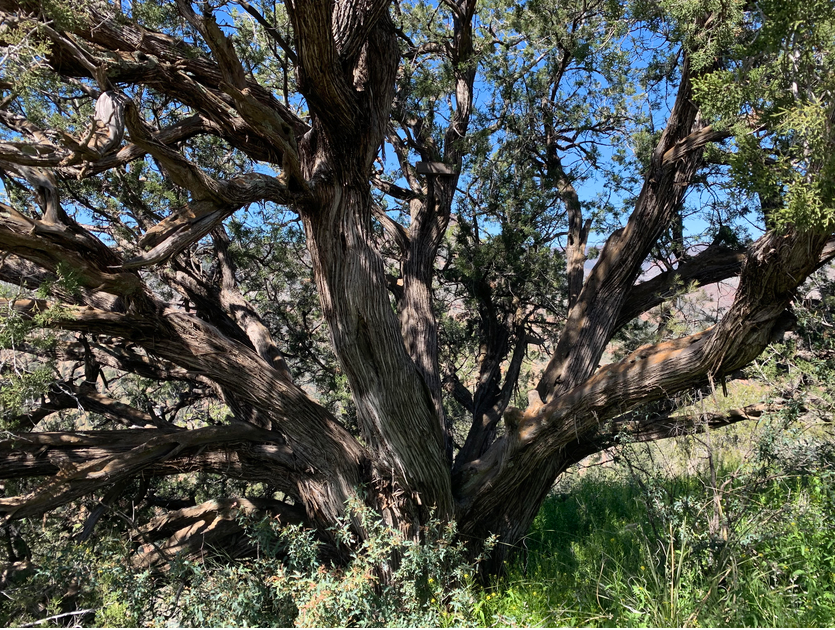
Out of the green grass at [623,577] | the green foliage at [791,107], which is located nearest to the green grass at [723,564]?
the green grass at [623,577]

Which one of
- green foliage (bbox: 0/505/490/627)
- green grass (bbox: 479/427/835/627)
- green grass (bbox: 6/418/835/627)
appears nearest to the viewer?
green grass (bbox: 479/427/835/627)

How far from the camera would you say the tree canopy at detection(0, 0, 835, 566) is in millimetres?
2998

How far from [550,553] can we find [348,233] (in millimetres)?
3377

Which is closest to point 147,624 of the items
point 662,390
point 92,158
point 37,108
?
point 92,158

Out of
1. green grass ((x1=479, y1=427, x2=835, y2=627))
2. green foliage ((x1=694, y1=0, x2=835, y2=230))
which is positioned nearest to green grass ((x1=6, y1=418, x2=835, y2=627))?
green grass ((x1=479, y1=427, x2=835, y2=627))

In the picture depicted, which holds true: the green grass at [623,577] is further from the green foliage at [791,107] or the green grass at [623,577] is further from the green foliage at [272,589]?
the green foliage at [791,107]

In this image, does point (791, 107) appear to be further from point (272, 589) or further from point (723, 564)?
point (272, 589)

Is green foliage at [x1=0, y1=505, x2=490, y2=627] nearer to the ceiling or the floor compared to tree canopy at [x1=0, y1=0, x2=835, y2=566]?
Answer: nearer to the floor

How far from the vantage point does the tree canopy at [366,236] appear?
9.84ft

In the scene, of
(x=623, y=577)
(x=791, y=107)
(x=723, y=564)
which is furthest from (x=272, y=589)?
(x=791, y=107)

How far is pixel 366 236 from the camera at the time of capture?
4188 millimetres

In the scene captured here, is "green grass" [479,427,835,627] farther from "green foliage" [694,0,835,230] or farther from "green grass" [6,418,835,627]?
"green foliage" [694,0,835,230]

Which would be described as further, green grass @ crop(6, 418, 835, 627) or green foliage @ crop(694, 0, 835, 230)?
green grass @ crop(6, 418, 835, 627)

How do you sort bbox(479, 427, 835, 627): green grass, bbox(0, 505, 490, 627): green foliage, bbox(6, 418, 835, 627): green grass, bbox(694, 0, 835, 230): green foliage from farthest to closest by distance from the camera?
1. bbox(0, 505, 490, 627): green foliage
2. bbox(6, 418, 835, 627): green grass
3. bbox(479, 427, 835, 627): green grass
4. bbox(694, 0, 835, 230): green foliage
